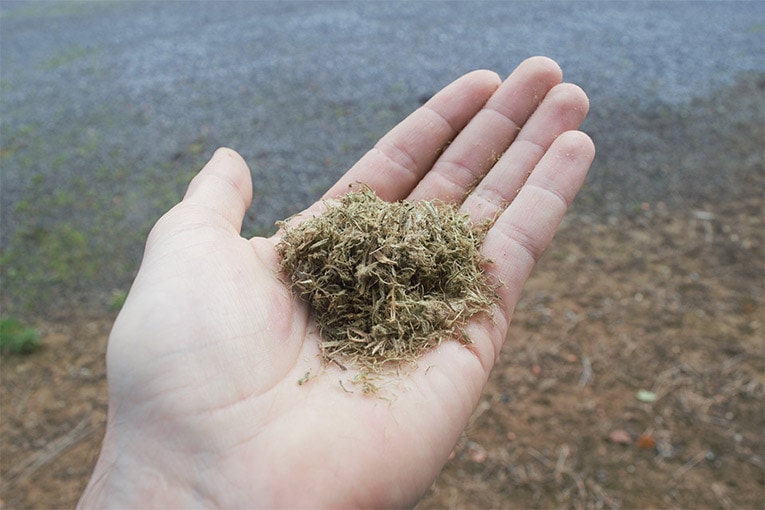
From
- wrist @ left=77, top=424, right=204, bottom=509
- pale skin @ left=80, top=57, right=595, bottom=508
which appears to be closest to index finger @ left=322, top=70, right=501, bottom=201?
pale skin @ left=80, top=57, right=595, bottom=508

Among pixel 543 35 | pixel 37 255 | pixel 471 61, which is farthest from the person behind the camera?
pixel 543 35

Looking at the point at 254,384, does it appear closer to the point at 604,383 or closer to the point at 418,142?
the point at 418,142

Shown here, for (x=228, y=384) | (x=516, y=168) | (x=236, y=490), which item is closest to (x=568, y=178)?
(x=516, y=168)

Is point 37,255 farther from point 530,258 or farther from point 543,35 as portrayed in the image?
point 543,35

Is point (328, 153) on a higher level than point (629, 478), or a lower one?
higher

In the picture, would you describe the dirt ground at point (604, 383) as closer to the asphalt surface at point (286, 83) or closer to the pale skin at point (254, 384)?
the asphalt surface at point (286, 83)

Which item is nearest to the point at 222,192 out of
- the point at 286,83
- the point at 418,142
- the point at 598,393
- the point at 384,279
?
the point at 384,279

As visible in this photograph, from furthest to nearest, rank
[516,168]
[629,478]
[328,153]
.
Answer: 1. [328,153]
2. [629,478]
3. [516,168]
